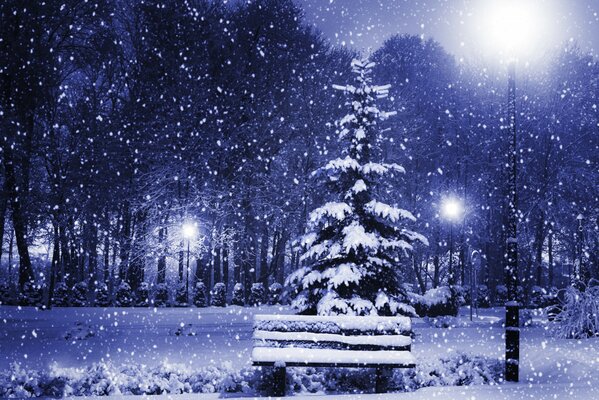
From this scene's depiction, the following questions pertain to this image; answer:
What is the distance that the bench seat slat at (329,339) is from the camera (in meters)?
8.27

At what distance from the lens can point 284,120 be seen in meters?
27.5

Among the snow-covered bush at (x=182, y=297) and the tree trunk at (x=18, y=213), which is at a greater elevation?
the tree trunk at (x=18, y=213)

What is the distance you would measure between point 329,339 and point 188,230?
1619 centimetres

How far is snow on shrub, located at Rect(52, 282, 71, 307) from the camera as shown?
73.5 feet

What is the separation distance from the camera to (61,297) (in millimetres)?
22547

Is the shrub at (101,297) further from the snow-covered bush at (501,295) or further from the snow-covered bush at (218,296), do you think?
the snow-covered bush at (501,295)

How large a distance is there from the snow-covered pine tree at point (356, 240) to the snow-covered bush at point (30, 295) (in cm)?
1420

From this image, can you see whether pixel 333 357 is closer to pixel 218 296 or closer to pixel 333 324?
pixel 333 324

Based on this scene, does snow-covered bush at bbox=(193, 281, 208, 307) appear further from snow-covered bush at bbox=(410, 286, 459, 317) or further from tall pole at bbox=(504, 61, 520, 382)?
tall pole at bbox=(504, 61, 520, 382)

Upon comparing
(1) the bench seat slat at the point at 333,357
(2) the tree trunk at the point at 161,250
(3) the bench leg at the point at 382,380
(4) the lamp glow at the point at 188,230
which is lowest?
(3) the bench leg at the point at 382,380

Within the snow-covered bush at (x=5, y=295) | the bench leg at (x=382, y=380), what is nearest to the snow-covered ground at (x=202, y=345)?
the bench leg at (x=382, y=380)

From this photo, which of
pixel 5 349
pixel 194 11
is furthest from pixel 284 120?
pixel 5 349

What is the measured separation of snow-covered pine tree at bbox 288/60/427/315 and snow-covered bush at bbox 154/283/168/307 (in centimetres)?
1304

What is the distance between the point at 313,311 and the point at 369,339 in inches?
138
